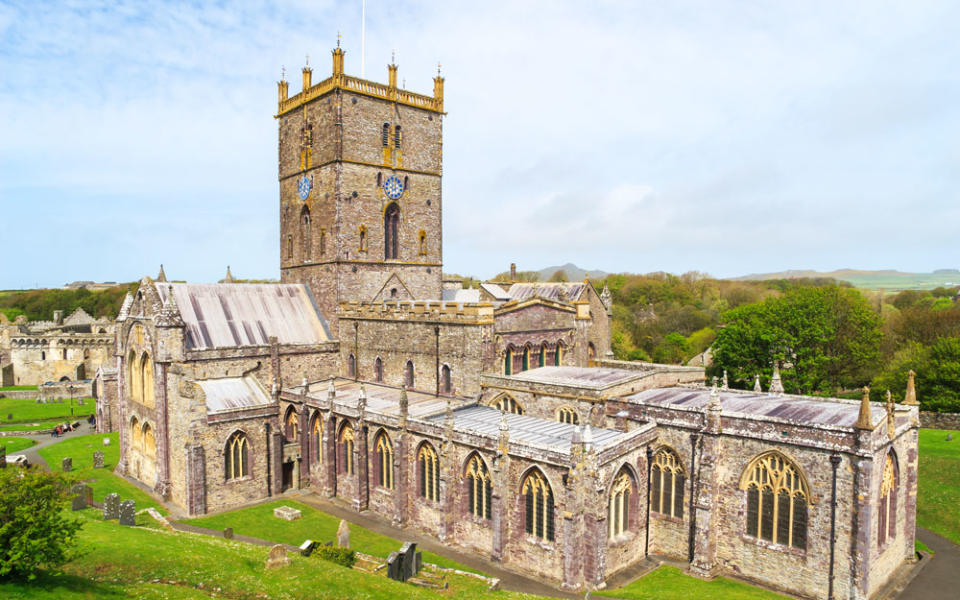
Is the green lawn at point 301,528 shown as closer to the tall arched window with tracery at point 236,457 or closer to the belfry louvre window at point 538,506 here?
the tall arched window with tracery at point 236,457

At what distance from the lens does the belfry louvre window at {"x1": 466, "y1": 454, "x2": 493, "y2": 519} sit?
2642 centimetres

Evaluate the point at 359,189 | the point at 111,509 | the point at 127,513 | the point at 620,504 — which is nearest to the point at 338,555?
the point at 620,504

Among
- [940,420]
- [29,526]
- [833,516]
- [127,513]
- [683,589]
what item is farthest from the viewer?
[940,420]

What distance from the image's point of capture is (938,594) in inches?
911

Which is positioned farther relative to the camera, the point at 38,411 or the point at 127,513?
the point at 38,411

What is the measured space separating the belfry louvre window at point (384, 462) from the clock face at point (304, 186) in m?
19.0

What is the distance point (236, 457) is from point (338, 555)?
12467mm

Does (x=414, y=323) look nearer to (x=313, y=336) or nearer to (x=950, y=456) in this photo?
(x=313, y=336)

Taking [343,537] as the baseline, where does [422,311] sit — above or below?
above

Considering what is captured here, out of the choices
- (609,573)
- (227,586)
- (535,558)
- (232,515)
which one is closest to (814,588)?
(609,573)

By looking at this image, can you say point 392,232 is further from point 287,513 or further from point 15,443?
point 15,443

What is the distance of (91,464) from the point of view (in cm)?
4128

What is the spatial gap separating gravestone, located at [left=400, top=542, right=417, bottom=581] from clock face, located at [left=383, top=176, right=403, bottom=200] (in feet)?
81.3

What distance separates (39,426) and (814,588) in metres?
64.0
